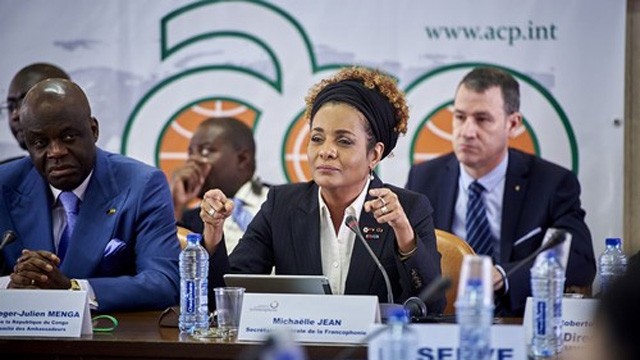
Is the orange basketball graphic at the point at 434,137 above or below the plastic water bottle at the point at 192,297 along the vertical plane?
above

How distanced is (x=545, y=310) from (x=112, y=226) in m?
1.57

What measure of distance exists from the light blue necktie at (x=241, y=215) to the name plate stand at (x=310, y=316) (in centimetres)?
258

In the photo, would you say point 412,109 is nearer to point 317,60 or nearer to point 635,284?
point 317,60

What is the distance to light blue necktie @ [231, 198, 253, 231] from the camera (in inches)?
222

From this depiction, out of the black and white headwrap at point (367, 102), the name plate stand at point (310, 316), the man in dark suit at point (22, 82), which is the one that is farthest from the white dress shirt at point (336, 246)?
the man in dark suit at point (22, 82)

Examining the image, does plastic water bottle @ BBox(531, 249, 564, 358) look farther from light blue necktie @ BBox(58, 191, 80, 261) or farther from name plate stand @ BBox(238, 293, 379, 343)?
light blue necktie @ BBox(58, 191, 80, 261)

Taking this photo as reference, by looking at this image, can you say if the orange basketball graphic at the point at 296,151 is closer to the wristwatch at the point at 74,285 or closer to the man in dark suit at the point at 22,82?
the man in dark suit at the point at 22,82

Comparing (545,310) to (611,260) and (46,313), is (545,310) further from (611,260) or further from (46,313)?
(46,313)

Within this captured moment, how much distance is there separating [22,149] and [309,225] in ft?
7.77

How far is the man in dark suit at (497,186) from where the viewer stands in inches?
204

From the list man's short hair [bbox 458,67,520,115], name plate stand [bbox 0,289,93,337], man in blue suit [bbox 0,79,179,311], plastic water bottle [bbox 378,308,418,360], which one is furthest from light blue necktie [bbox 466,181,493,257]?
plastic water bottle [bbox 378,308,418,360]

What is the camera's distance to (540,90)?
5.40 meters

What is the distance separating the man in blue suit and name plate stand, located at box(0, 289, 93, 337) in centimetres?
42

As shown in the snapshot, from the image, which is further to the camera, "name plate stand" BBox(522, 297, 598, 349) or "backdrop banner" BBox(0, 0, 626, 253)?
"backdrop banner" BBox(0, 0, 626, 253)
